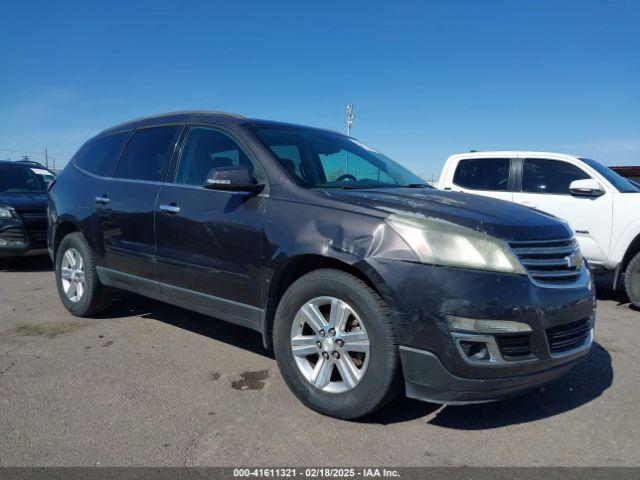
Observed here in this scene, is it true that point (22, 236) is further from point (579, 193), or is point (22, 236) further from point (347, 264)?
point (579, 193)

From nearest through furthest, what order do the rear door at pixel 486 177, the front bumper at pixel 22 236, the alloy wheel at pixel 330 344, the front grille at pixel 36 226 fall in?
1. the alloy wheel at pixel 330 344
2. the rear door at pixel 486 177
3. the front bumper at pixel 22 236
4. the front grille at pixel 36 226

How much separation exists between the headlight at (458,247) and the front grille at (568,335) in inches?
16.2

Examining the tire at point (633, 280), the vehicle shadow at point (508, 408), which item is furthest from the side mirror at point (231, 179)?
the tire at point (633, 280)

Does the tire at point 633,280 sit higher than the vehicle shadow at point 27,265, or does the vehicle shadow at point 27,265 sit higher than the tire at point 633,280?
the tire at point 633,280

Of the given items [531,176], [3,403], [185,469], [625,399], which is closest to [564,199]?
[531,176]

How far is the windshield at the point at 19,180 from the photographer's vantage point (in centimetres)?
865

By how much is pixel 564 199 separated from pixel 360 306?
4.94 metres

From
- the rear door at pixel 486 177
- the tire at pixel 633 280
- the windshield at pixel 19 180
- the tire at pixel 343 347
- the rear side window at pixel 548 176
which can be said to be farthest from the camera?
the windshield at pixel 19 180

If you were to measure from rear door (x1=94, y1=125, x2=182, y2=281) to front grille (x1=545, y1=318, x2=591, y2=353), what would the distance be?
2935mm

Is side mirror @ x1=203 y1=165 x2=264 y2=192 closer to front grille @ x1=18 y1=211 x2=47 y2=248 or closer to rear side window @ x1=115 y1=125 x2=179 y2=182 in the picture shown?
rear side window @ x1=115 y1=125 x2=179 y2=182

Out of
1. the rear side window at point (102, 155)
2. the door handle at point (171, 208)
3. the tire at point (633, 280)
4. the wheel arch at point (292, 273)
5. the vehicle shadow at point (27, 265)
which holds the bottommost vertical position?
the vehicle shadow at point (27, 265)

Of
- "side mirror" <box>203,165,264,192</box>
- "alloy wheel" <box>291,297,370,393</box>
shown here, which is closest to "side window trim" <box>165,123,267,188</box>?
"side mirror" <box>203,165,264,192</box>

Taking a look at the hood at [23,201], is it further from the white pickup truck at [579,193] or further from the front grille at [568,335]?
the front grille at [568,335]

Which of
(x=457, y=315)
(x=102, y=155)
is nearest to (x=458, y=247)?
(x=457, y=315)
